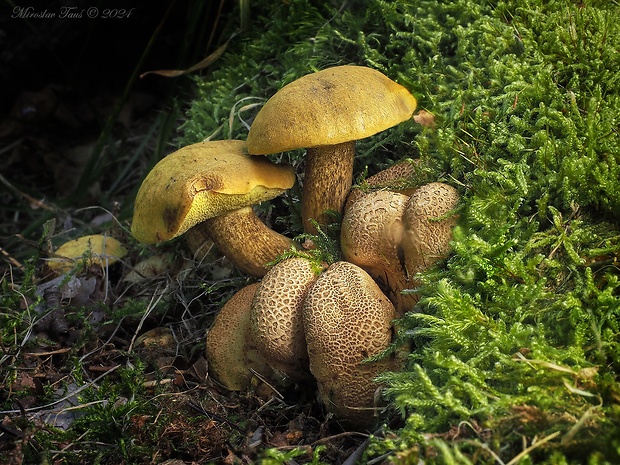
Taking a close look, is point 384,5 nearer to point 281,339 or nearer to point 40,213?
point 281,339

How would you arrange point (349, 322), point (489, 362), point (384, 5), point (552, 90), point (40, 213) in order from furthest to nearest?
point (40, 213) < point (384, 5) < point (552, 90) < point (349, 322) < point (489, 362)

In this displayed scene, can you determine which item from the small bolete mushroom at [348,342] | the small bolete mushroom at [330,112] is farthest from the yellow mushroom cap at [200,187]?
the small bolete mushroom at [348,342]

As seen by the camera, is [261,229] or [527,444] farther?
[261,229]

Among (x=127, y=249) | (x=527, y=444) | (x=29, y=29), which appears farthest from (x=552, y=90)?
(x=29, y=29)

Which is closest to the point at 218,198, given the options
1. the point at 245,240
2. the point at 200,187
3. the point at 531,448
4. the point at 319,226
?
the point at 200,187

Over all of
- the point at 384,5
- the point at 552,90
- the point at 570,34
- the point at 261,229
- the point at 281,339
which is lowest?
the point at 281,339

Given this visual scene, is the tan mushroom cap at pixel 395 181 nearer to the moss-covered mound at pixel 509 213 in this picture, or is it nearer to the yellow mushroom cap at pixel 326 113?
the moss-covered mound at pixel 509 213
